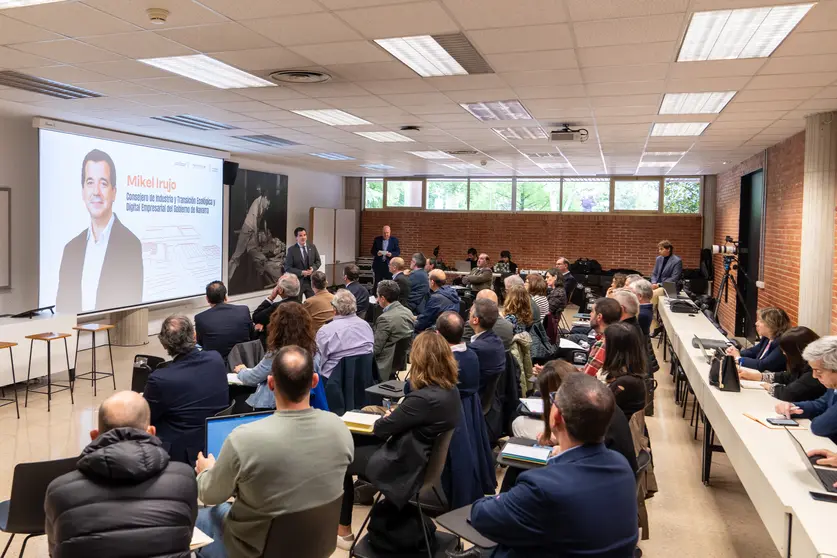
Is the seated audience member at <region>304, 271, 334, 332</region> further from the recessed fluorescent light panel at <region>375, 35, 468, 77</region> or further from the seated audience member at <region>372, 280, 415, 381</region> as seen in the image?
the recessed fluorescent light panel at <region>375, 35, 468, 77</region>

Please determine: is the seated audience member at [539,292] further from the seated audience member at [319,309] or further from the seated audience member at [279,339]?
the seated audience member at [279,339]

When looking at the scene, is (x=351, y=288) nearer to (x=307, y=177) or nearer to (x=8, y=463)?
(x=8, y=463)

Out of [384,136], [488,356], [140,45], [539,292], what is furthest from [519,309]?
[384,136]

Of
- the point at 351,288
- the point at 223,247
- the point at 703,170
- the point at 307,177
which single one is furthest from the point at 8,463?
the point at 703,170

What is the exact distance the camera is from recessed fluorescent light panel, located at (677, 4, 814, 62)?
11.4 ft

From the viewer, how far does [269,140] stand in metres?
9.23

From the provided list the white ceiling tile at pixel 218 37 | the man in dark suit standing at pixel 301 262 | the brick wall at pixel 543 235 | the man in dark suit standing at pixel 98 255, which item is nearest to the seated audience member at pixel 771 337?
the white ceiling tile at pixel 218 37

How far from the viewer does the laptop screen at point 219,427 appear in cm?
269

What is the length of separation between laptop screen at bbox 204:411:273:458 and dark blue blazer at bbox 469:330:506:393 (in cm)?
177

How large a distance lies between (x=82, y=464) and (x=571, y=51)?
3.74 meters

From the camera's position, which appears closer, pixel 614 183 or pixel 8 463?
pixel 8 463

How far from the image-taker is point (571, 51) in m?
4.21

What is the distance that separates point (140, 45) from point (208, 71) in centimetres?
79

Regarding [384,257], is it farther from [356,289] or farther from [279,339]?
[279,339]
